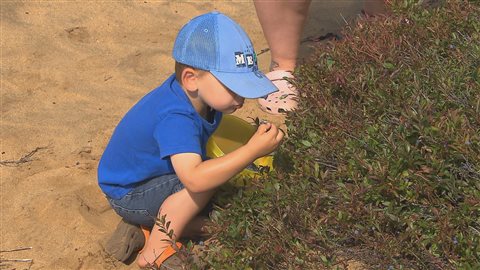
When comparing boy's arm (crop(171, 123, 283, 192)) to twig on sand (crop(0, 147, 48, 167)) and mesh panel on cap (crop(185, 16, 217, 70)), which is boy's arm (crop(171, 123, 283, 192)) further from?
twig on sand (crop(0, 147, 48, 167))

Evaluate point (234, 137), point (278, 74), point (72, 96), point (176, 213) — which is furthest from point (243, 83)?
point (72, 96)

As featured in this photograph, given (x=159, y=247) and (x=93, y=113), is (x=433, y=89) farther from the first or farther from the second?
(x=93, y=113)

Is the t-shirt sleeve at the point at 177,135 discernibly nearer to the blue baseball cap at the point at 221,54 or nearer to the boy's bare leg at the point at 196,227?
the blue baseball cap at the point at 221,54

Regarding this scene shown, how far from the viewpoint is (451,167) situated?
315cm

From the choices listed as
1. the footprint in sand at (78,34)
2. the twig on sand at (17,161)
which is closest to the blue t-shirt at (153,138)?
the twig on sand at (17,161)

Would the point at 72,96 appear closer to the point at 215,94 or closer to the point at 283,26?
the point at 283,26

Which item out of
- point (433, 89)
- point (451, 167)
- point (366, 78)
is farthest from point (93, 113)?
point (451, 167)

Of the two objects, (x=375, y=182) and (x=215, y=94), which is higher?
(x=215, y=94)

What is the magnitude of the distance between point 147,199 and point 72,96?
1750mm

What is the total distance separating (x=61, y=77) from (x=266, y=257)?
2608mm

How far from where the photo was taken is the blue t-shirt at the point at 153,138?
315 centimetres

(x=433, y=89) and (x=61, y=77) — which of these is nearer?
(x=433, y=89)

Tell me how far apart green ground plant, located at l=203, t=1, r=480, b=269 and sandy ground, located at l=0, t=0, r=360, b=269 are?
2.27 feet

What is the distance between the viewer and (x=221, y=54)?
3156 mm
